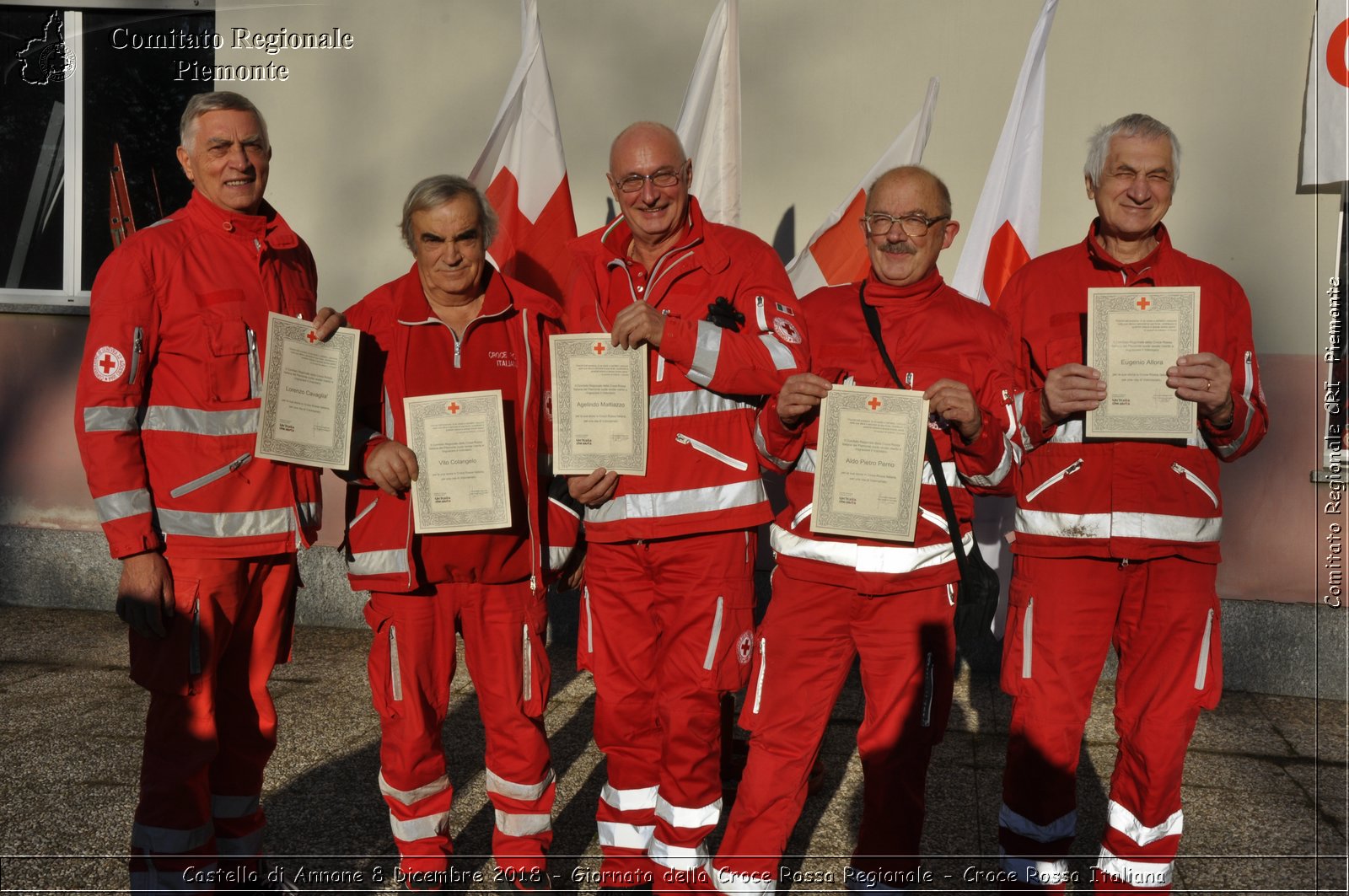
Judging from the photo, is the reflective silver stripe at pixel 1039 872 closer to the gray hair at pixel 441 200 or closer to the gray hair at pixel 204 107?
the gray hair at pixel 441 200

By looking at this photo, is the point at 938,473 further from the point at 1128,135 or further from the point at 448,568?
the point at 448,568

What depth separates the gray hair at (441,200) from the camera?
343 cm

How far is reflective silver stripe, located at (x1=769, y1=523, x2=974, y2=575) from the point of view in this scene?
10.5ft

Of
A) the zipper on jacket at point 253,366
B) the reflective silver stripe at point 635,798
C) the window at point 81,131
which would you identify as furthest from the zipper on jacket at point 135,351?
the window at point 81,131

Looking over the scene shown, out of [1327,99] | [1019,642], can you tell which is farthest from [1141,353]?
[1327,99]

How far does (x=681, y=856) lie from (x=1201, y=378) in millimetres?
2021

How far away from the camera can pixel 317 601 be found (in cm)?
695

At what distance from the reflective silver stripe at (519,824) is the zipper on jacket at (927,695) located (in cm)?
124

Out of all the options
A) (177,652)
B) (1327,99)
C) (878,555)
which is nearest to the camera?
(878,555)

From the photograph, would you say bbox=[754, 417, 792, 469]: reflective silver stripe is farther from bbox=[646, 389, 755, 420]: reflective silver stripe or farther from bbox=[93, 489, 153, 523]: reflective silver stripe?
bbox=[93, 489, 153, 523]: reflective silver stripe

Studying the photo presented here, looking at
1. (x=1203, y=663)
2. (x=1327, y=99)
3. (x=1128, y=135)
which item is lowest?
(x=1203, y=663)

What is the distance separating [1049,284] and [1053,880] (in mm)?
1775

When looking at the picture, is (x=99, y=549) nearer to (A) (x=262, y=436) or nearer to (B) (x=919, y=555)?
(A) (x=262, y=436)

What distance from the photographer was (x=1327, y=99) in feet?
19.1
